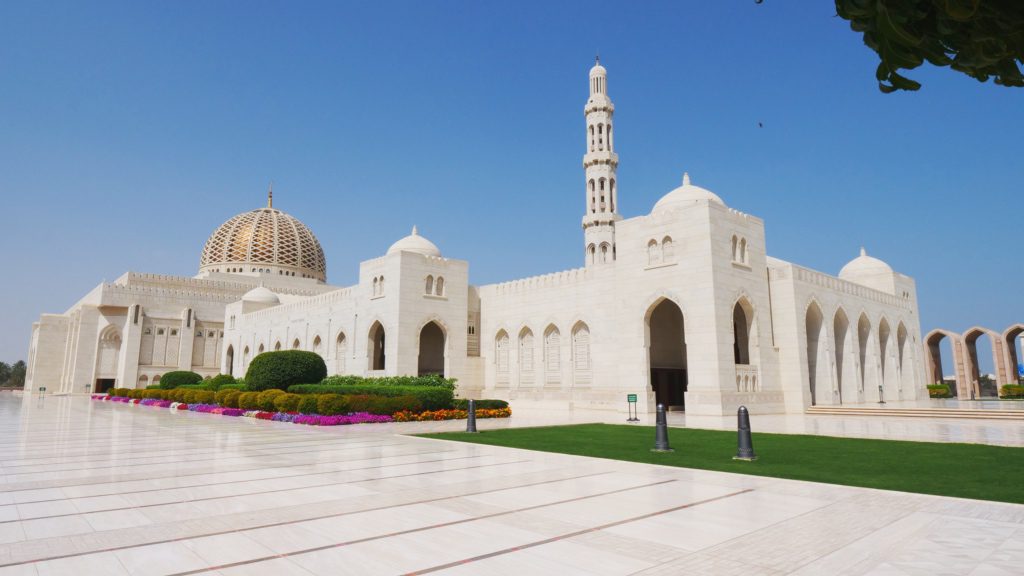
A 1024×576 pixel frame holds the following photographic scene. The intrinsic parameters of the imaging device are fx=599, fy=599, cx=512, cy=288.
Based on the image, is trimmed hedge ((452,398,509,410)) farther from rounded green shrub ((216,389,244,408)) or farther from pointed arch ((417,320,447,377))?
pointed arch ((417,320,447,377))

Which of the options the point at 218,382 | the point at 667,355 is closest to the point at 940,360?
the point at 667,355

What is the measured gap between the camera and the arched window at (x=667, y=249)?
20047mm

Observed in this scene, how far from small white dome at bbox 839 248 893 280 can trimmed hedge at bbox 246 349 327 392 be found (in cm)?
2514

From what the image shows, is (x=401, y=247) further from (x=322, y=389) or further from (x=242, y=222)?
(x=242, y=222)

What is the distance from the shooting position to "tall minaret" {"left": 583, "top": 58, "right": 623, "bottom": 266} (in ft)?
100

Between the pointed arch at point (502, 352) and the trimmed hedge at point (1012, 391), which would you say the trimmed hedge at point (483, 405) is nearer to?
the pointed arch at point (502, 352)

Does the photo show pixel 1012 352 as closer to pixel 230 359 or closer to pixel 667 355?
pixel 667 355

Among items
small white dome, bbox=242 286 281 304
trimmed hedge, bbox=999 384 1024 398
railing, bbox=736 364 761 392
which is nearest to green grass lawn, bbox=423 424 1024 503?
railing, bbox=736 364 761 392

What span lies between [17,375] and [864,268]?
106899mm

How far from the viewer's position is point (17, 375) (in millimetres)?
86938

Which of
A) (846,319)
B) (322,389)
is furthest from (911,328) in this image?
(322,389)

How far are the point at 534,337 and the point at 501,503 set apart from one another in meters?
20.4

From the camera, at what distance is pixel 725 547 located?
375 cm

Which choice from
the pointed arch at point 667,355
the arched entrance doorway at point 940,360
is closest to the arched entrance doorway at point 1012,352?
the arched entrance doorway at point 940,360
